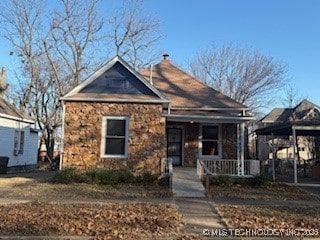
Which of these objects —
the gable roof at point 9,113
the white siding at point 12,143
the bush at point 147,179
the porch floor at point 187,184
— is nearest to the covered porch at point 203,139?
the porch floor at point 187,184

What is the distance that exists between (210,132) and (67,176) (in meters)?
7.89

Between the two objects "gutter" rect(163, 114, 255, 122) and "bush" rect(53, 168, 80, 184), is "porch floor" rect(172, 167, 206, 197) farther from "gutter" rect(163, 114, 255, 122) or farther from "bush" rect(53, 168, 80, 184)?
"bush" rect(53, 168, 80, 184)

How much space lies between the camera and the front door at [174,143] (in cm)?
1977

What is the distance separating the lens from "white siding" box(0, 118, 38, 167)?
23472 mm

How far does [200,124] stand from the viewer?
19609 mm

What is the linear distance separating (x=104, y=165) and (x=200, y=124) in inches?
226

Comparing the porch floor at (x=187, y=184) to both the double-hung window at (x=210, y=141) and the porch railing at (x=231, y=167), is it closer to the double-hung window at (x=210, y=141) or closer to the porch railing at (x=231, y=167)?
the porch railing at (x=231, y=167)

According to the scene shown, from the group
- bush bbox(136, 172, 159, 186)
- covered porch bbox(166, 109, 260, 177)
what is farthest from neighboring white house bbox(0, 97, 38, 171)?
bush bbox(136, 172, 159, 186)

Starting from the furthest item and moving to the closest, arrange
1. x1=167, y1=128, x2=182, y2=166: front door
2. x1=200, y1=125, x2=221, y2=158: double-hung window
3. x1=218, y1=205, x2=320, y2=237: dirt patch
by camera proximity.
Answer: x1=167, y1=128, x2=182, y2=166: front door
x1=200, y1=125, x2=221, y2=158: double-hung window
x1=218, y1=205, x2=320, y2=237: dirt patch

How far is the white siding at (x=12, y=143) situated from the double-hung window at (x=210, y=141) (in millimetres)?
12439

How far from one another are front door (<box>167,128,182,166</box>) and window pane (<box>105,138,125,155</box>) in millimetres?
3725

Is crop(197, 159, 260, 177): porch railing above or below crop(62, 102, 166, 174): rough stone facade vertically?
below

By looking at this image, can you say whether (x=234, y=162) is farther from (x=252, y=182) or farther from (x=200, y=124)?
(x=200, y=124)

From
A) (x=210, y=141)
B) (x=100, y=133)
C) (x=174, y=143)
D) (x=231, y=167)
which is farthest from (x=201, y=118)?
(x=100, y=133)
